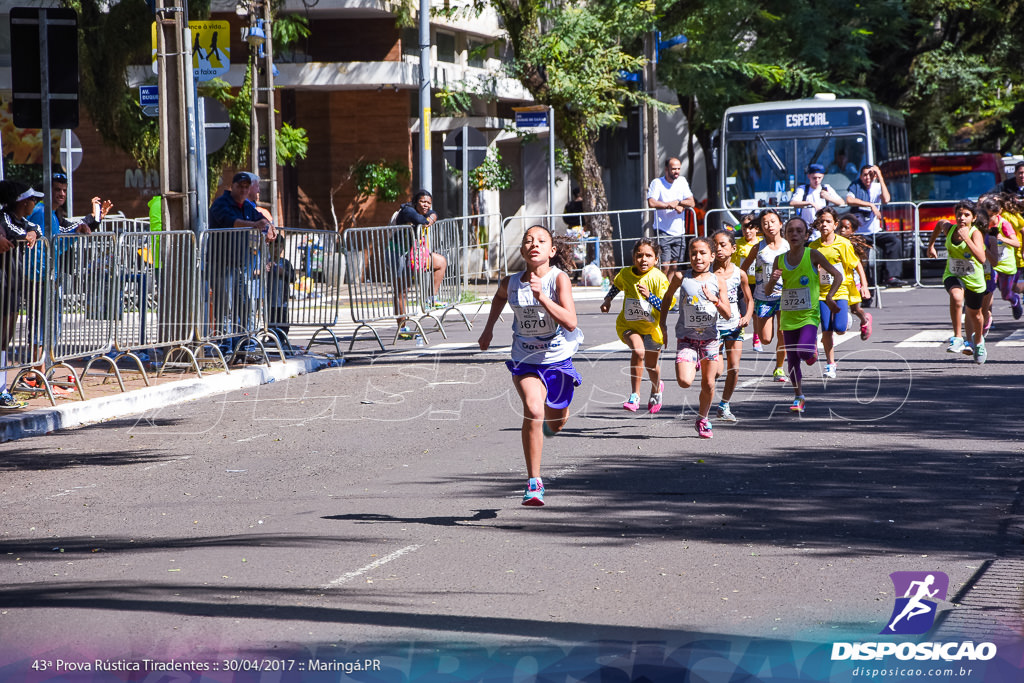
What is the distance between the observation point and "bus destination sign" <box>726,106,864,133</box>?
27.3 m

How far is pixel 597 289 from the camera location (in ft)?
88.0

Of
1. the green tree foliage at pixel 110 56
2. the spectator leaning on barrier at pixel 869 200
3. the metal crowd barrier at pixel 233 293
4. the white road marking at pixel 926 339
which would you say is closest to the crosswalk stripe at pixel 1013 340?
the white road marking at pixel 926 339

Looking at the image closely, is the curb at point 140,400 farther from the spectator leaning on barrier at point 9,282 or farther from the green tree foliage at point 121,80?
the green tree foliage at point 121,80

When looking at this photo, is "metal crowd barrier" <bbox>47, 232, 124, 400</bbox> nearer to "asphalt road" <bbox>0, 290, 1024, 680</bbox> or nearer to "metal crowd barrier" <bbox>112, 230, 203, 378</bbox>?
"metal crowd barrier" <bbox>112, 230, 203, 378</bbox>

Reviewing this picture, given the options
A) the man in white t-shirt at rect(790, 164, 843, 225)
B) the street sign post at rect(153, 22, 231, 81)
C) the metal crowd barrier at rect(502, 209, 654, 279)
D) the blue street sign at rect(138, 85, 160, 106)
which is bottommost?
the metal crowd barrier at rect(502, 209, 654, 279)

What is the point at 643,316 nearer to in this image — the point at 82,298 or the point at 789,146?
the point at 82,298

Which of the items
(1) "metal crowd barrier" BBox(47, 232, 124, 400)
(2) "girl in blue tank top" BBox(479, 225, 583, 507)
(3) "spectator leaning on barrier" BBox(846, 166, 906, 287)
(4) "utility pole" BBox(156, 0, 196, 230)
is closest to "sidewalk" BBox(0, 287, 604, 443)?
(1) "metal crowd barrier" BBox(47, 232, 124, 400)

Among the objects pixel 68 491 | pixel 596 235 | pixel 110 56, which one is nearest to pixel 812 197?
pixel 596 235

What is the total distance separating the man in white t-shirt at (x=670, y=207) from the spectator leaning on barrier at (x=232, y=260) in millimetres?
6847

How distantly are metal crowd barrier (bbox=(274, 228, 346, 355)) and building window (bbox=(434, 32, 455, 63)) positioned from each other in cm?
2074

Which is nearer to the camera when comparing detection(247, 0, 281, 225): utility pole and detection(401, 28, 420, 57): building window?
detection(247, 0, 281, 225): utility pole

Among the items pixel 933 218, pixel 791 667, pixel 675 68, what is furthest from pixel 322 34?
pixel 791 667

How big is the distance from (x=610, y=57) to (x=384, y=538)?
2259cm

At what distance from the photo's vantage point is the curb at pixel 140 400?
37.1ft
